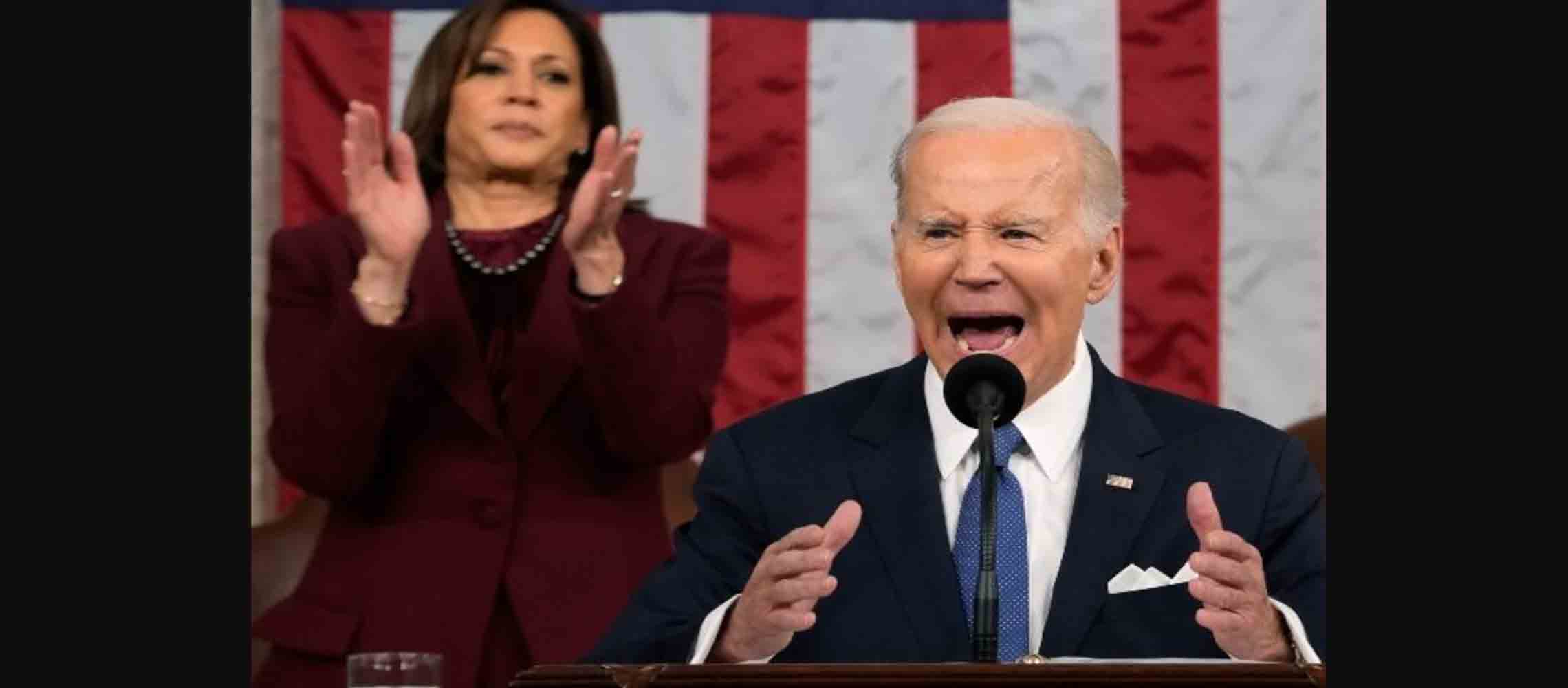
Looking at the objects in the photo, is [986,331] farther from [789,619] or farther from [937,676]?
[937,676]

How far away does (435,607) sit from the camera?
14.8 ft

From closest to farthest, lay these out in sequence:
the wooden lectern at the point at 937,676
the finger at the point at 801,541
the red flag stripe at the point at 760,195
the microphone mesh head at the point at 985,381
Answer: the wooden lectern at the point at 937,676
the microphone mesh head at the point at 985,381
the finger at the point at 801,541
the red flag stripe at the point at 760,195

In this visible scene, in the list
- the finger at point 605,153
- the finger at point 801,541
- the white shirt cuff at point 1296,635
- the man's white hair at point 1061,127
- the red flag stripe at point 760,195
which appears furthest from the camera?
the red flag stripe at point 760,195

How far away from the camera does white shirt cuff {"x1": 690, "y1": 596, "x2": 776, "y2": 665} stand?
368cm

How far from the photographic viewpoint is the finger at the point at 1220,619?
346cm

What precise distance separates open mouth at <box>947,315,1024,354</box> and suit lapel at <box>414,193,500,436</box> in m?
0.96

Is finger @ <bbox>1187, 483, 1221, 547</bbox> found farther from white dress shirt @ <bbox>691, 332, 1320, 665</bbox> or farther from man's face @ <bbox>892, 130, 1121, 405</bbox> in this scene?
man's face @ <bbox>892, 130, 1121, 405</bbox>

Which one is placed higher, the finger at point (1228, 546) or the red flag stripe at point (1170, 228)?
the red flag stripe at point (1170, 228)

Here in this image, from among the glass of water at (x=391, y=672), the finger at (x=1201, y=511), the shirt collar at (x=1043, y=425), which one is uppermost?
the shirt collar at (x=1043, y=425)

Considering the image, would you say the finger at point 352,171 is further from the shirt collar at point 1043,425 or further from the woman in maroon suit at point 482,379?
the shirt collar at point 1043,425

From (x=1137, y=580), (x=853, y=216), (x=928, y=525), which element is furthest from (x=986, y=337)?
(x=853, y=216)

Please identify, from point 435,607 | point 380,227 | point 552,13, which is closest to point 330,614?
point 435,607

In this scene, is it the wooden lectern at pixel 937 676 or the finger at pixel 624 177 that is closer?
the wooden lectern at pixel 937 676

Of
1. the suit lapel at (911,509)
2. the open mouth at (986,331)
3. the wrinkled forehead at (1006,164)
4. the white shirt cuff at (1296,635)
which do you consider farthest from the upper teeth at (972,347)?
the white shirt cuff at (1296,635)
